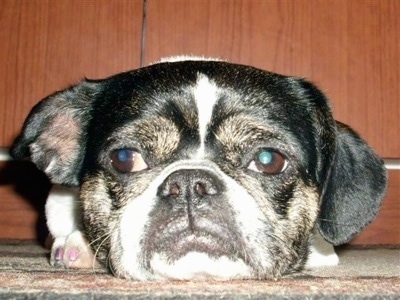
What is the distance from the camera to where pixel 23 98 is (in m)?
3.52

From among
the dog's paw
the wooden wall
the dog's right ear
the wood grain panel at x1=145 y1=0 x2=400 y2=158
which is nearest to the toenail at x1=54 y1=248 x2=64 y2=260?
the dog's paw

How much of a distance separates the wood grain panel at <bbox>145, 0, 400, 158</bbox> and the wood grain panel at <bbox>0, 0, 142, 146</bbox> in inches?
5.5

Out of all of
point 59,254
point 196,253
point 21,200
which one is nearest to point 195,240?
point 196,253

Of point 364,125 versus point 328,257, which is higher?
point 364,125

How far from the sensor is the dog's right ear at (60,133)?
240cm

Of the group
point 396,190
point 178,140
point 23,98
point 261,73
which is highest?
point 261,73

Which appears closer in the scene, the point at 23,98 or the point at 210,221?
the point at 210,221

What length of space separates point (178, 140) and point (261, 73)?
1.51ft

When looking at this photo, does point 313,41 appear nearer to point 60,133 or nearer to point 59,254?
point 60,133

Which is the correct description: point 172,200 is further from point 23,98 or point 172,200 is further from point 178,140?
point 23,98

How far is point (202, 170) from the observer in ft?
5.85

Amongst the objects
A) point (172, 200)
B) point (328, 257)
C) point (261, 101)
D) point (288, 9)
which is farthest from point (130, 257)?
point (288, 9)

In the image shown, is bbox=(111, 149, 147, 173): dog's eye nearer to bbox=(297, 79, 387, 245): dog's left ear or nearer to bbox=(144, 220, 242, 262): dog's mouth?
bbox=(144, 220, 242, 262): dog's mouth

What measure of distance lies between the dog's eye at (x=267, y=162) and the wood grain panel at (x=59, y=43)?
5.33 ft
